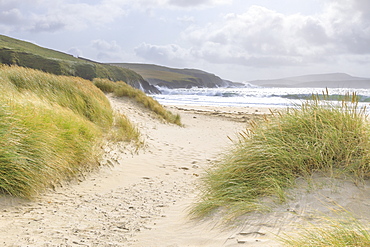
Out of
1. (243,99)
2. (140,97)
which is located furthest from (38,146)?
(243,99)

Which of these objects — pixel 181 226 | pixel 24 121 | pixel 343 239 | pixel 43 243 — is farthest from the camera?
pixel 24 121

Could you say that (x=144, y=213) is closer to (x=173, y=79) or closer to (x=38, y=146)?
(x=38, y=146)

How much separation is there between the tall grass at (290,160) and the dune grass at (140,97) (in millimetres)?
9533

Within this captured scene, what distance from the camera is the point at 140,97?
14.2 metres

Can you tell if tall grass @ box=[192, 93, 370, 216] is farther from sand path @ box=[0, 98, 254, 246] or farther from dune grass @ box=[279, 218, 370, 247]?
dune grass @ box=[279, 218, 370, 247]

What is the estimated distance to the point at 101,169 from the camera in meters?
6.13

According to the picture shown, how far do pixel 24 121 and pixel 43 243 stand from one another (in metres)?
2.35

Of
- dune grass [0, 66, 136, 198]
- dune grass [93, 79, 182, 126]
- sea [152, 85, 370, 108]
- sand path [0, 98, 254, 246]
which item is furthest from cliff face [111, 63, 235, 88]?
dune grass [0, 66, 136, 198]

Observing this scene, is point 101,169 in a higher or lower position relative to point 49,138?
lower

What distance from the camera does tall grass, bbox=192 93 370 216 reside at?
346cm

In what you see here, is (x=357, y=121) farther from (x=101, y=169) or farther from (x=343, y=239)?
(x=101, y=169)

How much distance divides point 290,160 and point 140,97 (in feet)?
36.6

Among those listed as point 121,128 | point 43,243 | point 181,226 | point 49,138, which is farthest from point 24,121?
point 121,128

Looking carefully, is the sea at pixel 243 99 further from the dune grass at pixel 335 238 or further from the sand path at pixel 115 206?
the dune grass at pixel 335 238
